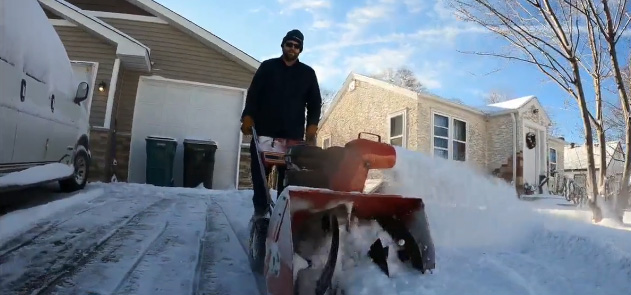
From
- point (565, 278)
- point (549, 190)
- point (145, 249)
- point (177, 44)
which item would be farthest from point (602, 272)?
point (549, 190)

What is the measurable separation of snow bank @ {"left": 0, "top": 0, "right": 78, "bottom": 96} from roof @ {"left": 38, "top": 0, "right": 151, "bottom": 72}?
4.52 metres

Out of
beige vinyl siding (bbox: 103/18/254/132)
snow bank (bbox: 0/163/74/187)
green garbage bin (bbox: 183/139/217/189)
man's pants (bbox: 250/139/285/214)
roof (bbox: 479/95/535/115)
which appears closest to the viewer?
man's pants (bbox: 250/139/285/214)

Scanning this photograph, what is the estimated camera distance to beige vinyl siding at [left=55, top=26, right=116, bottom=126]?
1002 centimetres

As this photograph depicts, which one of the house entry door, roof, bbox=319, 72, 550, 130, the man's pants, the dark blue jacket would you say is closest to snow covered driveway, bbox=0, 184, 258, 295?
the man's pants

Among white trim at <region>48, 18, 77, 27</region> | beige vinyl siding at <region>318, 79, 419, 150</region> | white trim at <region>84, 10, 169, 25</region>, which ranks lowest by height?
beige vinyl siding at <region>318, 79, 419, 150</region>

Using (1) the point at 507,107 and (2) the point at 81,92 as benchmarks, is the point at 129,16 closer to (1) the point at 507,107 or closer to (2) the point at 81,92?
(2) the point at 81,92

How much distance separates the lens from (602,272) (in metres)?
2.79

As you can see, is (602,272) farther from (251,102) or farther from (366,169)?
(251,102)

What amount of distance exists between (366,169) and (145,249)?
2063 mm

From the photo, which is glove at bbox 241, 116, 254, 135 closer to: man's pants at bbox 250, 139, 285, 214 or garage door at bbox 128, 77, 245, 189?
man's pants at bbox 250, 139, 285, 214

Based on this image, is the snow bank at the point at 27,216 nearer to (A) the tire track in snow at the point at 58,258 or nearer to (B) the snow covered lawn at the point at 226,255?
(B) the snow covered lawn at the point at 226,255

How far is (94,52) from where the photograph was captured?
403 inches

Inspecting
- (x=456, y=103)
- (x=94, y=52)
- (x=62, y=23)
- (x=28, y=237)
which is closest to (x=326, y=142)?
(x=456, y=103)

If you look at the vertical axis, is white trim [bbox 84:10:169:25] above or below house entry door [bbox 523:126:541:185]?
above
